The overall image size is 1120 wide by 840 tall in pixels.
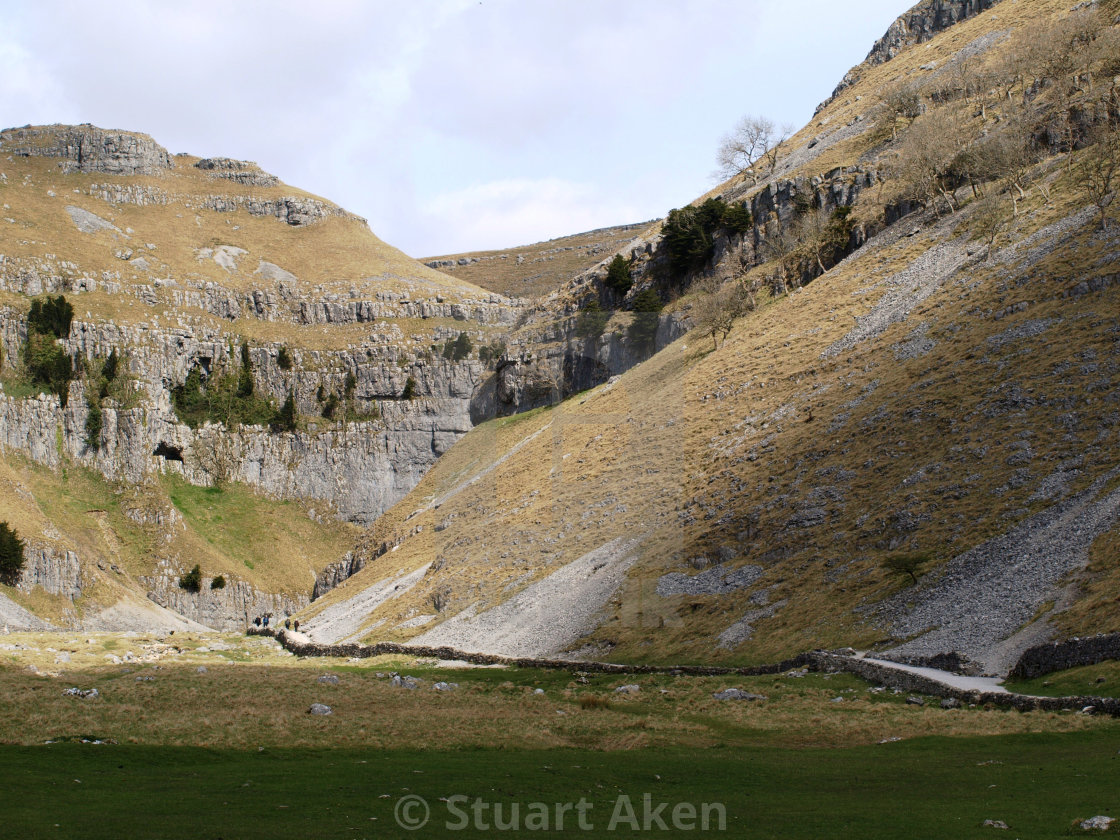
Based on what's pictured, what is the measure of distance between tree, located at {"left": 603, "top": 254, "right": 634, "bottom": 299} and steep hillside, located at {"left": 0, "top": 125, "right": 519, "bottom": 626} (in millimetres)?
31806

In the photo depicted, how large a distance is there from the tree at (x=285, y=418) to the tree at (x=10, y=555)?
46.4 m

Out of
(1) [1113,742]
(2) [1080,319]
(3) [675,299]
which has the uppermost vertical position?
(3) [675,299]

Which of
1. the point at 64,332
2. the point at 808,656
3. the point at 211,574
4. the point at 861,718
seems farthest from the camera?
the point at 64,332

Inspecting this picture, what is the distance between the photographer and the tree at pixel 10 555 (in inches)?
3374

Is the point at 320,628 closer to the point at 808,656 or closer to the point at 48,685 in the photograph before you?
the point at 48,685

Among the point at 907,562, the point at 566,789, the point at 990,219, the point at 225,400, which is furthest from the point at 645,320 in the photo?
the point at 566,789

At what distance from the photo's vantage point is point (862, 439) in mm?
53562

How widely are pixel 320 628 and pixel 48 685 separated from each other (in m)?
43.3

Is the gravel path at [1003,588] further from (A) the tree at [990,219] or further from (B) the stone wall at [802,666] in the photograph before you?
(A) the tree at [990,219]

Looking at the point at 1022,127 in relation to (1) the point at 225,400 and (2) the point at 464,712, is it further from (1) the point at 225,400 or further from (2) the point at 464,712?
(1) the point at 225,400

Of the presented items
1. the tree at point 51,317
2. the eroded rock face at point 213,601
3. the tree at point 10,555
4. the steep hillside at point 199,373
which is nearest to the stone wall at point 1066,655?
the steep hillside at point 199,373

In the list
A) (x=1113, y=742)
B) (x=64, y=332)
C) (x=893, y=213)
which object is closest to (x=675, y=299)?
(x=893, y=213)

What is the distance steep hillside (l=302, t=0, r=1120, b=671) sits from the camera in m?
40.1

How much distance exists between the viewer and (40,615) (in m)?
86.4
